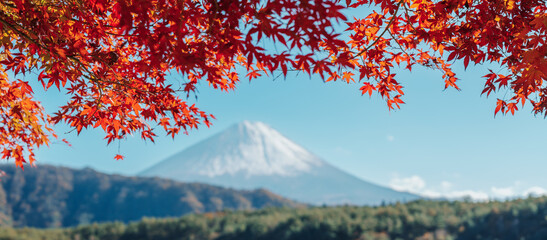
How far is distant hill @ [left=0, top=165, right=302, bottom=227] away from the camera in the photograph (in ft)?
174

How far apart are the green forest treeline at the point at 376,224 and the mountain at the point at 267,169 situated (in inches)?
5630

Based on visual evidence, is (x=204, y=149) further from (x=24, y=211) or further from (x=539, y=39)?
(x=539, y=39)

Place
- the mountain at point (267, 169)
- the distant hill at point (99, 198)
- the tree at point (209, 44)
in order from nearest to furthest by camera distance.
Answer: the tree at point (209, 44)
the distant hill at point (99, 198)
the mountain at point (267, 169)

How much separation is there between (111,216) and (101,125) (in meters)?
59.5

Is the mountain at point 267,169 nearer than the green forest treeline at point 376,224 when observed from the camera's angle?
No

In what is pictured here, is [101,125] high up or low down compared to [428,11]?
down

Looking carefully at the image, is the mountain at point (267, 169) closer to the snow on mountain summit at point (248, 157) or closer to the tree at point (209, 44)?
the snow on mountain summit at point (248, 157)

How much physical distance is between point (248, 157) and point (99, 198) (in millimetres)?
107218

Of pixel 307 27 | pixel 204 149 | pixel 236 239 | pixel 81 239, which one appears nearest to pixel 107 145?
pixel 307 27

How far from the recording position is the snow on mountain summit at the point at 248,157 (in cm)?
16025

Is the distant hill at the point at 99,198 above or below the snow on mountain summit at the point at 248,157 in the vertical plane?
below

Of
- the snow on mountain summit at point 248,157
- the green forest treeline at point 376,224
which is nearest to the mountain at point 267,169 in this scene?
the snow on mountain summit at point 248,157

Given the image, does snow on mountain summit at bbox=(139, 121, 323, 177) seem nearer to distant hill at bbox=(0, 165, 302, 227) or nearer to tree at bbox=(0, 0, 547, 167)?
distant hill at bbox=(0, 165, 302, 227)

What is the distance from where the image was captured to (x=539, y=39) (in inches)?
100
